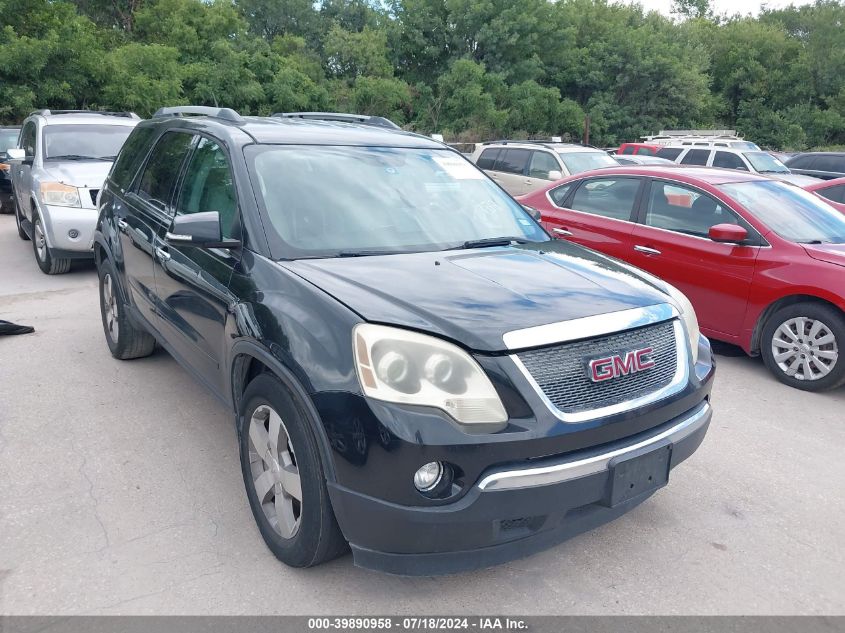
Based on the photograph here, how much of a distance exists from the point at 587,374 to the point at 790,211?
4.36 metres

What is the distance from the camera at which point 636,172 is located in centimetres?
677

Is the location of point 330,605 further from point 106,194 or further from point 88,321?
point 88,321

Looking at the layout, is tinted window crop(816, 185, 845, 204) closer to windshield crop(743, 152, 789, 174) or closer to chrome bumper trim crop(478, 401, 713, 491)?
windshield crop(743, 152, 789, 174)

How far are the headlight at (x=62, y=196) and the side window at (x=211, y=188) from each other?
15.8 feet

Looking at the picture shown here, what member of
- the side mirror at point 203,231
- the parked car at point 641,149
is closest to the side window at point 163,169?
the side mirror at point 203,231

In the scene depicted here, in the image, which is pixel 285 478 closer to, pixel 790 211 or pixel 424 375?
pixel 424 375

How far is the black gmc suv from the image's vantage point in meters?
2.44

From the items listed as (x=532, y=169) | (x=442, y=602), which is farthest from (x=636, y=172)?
(x=532, y=169)

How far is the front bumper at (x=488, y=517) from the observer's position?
241 centimetres

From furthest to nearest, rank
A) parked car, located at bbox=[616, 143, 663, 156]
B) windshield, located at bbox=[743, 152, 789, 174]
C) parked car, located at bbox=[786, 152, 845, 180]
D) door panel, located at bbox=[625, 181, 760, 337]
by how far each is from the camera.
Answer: parked car, located at bbox=[616, 143, 663, 156]
parked car, located at bbox=[786, 152, 845, 180]
windshield, located at bbox=[743, 152, 789, 174]
door panel, located at bbox=[625, 181, 760, 337]

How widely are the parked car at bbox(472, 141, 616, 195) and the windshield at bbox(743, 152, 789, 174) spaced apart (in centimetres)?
394

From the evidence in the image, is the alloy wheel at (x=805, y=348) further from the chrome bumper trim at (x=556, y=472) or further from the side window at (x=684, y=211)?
the chrome bumper trim at (x=556, y=472)

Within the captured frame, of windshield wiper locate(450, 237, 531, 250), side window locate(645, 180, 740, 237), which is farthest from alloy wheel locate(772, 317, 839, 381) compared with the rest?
windshield wiper locate(450, 237, 531, 250)

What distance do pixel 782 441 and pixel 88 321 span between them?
5786mm
